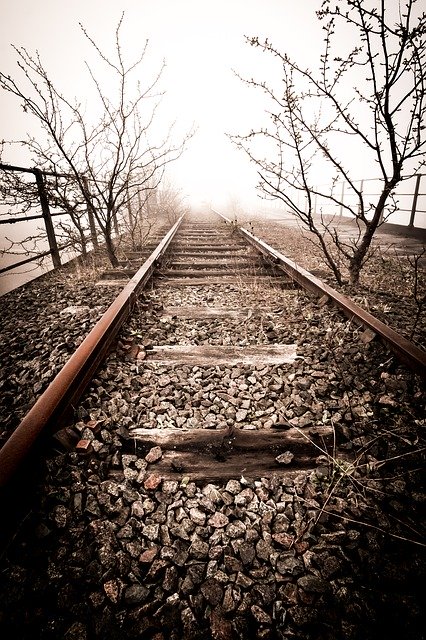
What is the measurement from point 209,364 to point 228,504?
1.09 m

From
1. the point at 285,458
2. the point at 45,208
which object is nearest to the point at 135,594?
the point at 285,458

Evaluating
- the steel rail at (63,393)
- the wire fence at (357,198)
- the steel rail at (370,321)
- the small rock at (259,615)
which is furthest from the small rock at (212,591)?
the wire fence at (357,198)

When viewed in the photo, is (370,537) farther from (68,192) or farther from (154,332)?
(68,192)

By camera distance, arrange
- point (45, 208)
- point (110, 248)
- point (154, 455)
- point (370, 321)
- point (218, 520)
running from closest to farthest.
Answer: point (218, 520), point (154, 455), point (370, 321), point (45, 208), point (110, 248)

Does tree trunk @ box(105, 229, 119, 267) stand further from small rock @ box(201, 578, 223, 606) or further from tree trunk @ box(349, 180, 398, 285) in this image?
small rock @ box(201, 578, 223, 606)

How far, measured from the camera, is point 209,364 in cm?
237

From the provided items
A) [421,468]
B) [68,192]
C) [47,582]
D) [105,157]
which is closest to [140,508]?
[47,582]

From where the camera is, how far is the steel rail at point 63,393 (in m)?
1.26

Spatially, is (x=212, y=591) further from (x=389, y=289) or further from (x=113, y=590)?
(x=389, y=289)

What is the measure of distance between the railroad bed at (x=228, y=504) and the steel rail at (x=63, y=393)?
106mm

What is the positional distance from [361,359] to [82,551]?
205cm

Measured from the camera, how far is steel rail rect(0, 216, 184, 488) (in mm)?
1257

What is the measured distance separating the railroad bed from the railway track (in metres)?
0.01

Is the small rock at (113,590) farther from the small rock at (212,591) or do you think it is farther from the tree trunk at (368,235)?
the tree trunk at (368,235)
